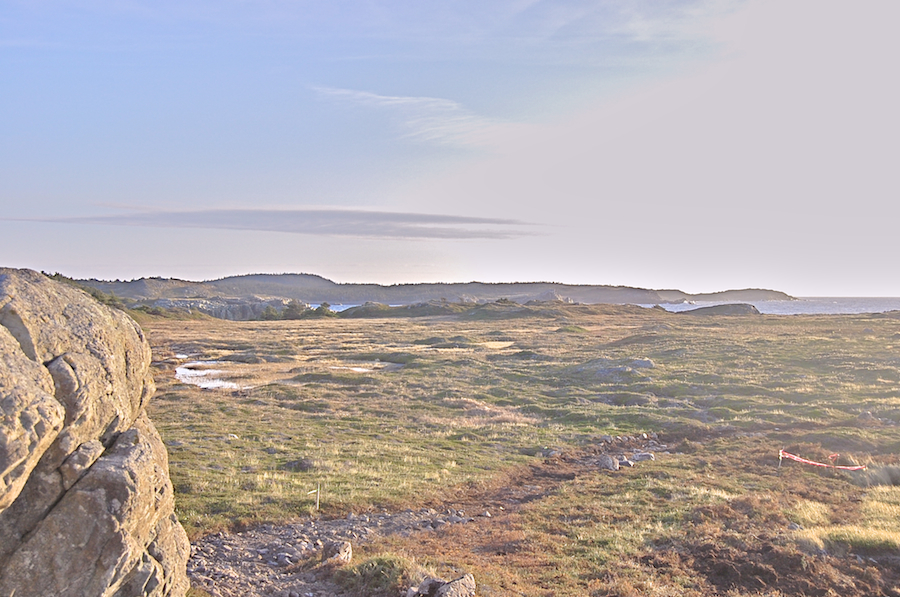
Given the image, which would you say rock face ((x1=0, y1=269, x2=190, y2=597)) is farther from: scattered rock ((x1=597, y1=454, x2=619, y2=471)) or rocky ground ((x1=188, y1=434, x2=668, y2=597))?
scattered rock ((x1=597, y1=454, x2=619, y2=471))

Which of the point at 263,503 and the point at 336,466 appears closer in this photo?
the point at 263,503

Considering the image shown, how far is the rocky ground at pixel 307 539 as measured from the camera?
1003 centimetres

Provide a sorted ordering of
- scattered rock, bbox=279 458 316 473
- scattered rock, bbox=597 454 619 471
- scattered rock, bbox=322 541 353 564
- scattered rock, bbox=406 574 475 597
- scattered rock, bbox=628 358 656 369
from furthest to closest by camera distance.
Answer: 1. scattered rock, bbox=628 358 656 369
2. scattered rock, bbox=597 454 619 471
3. scattered rock, bbox=279 458 316 473
4. scattered rock, bbox=322 541 353 564
5. scattered rock, bbox=406 574 475 597

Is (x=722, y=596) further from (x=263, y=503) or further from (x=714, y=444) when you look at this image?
(x=714, y=444)

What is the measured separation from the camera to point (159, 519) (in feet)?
25.4

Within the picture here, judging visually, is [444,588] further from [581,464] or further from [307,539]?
[581,464]

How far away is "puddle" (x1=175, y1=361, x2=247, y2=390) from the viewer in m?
41.1

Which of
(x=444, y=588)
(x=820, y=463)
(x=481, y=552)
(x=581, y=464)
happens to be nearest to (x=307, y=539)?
(x=481, y=552)

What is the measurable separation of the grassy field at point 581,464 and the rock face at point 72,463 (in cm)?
460

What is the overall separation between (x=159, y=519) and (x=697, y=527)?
12.2 meters

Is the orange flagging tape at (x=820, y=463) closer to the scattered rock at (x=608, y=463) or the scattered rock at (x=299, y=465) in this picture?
the scattered rock at (x=608, y=463)

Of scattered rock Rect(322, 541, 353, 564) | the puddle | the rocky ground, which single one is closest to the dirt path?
the rocky ground

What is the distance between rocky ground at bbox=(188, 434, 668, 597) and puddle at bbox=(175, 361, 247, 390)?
2771cm

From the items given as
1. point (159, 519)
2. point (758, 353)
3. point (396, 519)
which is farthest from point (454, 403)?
point (758, 353)
